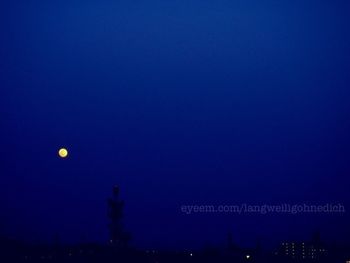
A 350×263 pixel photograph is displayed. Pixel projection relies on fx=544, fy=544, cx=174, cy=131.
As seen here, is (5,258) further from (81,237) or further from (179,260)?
(81,237)

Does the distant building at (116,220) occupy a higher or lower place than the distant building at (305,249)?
lower

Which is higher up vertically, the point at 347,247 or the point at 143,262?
the point at 347,247

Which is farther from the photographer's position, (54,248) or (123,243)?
(54,248)

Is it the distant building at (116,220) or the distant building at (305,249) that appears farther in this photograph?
the distant building at (305,249)

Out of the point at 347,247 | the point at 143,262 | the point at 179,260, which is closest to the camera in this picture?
the point at 143,262

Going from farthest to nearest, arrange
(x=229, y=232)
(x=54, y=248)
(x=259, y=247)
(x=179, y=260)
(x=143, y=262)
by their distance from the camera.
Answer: (x=259, y=247)
(x=229, y=232)
(x=54, y=248)
(x=179, y=260)
(x=143, y=262)

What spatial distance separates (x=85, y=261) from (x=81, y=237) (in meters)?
40.8

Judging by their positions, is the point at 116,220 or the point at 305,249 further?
the point at 305,249

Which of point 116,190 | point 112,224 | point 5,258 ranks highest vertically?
point 116,190

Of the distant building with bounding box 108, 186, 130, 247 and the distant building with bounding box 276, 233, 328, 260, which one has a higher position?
the distant building with bounding box 276, 233, 328, 260

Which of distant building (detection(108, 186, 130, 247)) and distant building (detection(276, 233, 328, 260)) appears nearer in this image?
distant building (detection(108, 186, 130, 247))

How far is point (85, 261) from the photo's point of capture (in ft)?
180

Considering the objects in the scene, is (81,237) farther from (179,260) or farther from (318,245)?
(318,245)

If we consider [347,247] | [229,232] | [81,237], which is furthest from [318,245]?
[81,237]
